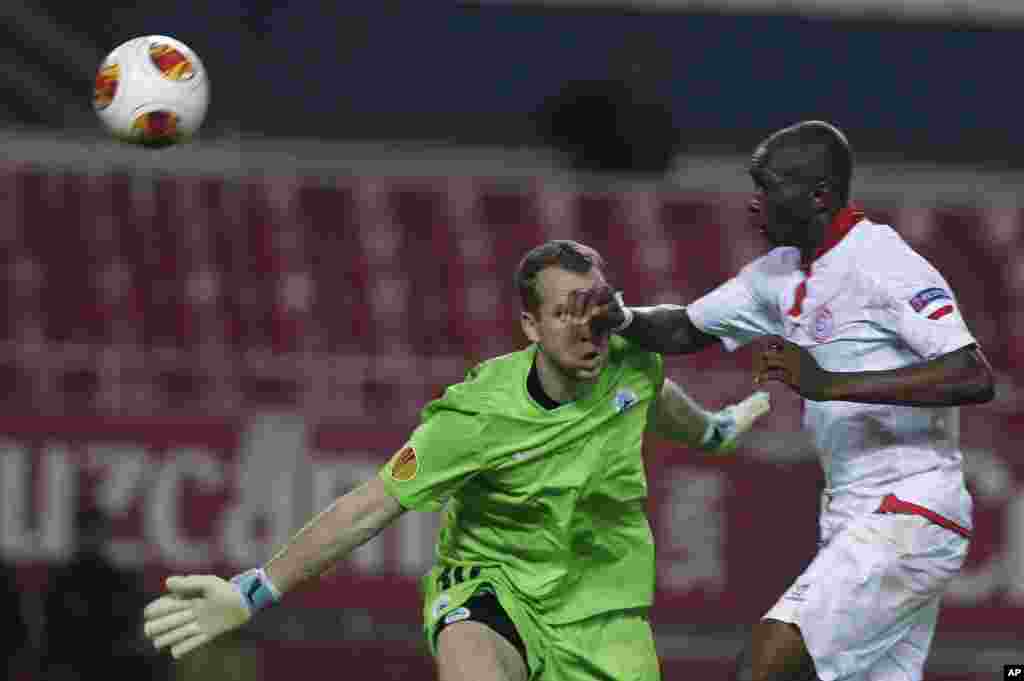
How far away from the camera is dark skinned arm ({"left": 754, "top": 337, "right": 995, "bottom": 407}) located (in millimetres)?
5160

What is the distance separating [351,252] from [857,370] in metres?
7.50

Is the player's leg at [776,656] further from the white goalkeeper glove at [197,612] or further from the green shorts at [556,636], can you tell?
the white goalkeeper glove at [197,612]

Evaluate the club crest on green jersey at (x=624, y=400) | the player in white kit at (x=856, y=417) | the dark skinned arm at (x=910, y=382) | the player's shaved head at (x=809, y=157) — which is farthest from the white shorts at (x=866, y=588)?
the player's shaved head at (x=809, y=157)

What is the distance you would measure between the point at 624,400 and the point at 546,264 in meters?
0.49

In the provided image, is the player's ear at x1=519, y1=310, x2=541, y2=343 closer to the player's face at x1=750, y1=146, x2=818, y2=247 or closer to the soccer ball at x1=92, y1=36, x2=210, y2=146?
the player's face at x1=750, y1=146, x2=818, y2=247

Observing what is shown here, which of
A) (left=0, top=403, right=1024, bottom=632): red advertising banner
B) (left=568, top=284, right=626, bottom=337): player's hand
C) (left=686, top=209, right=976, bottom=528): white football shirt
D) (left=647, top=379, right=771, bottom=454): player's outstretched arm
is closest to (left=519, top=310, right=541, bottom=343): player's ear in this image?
(left=568, top=284, right=626, bottom=337): player's hand

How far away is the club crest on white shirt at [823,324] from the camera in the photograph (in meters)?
5.52

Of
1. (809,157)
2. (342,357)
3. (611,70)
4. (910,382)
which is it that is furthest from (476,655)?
(611,70)

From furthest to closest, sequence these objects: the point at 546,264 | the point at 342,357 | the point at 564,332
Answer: the point at 342,357
the point at 546,264
the point at 564,332

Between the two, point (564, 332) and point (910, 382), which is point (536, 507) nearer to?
point (564, 332)

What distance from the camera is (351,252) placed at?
1263cm

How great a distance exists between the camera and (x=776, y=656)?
5363mm

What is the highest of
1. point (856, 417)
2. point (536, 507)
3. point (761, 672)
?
point (856, 417)

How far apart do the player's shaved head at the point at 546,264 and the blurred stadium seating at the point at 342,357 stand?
17.1ft
